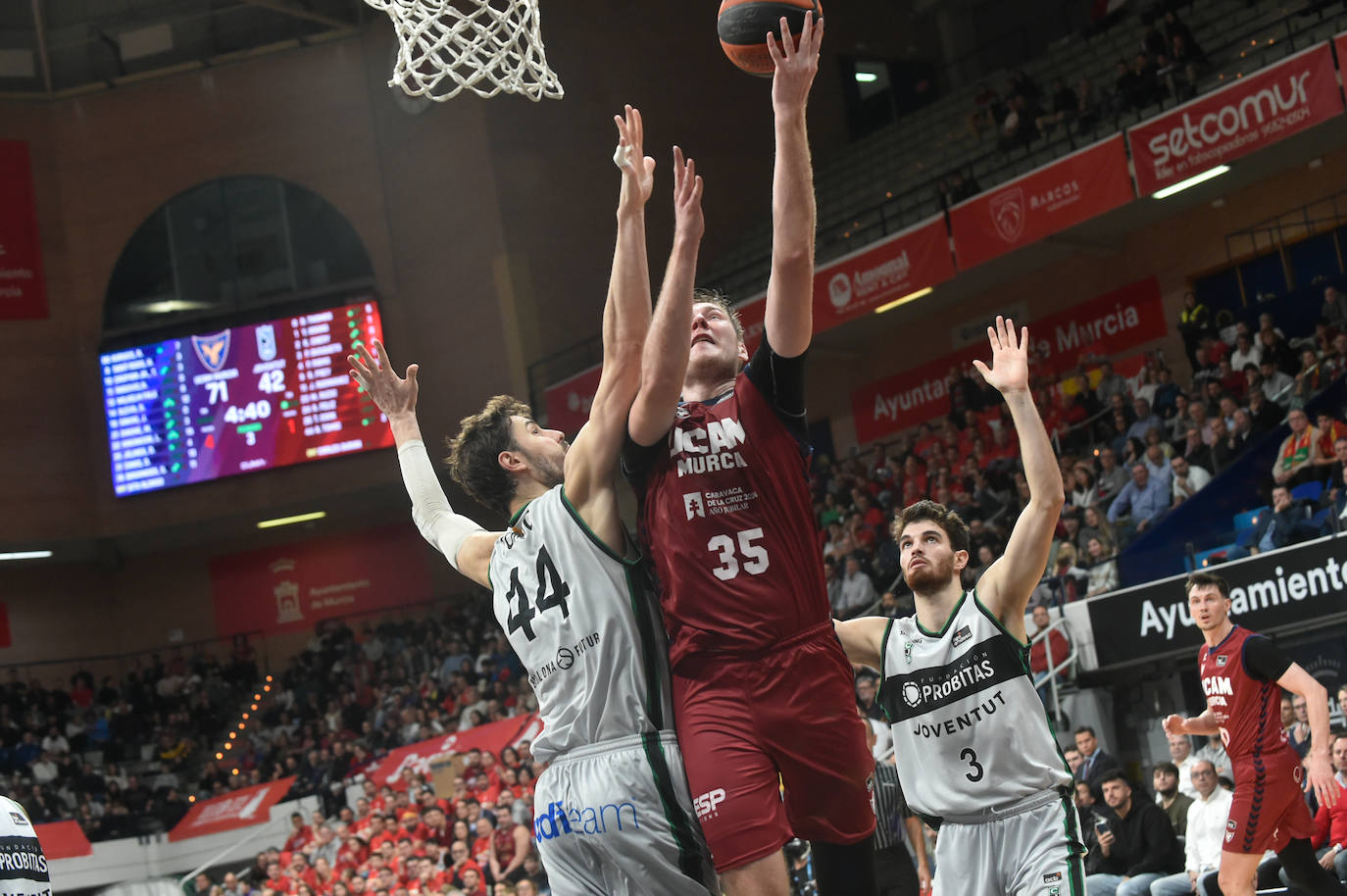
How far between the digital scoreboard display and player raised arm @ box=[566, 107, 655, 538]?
19.5m

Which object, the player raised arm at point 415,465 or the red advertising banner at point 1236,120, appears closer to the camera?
the player raised arm at point 415,465

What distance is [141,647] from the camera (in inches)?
1049

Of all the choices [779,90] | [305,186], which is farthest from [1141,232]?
[779,90]

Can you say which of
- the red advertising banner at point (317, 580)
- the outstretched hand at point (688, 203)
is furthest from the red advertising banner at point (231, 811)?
the outstretched hand at point (688, 203)

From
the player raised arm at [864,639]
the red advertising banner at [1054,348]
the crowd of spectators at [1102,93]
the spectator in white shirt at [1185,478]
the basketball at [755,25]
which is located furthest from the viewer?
the red advertising banner at [1054,348]

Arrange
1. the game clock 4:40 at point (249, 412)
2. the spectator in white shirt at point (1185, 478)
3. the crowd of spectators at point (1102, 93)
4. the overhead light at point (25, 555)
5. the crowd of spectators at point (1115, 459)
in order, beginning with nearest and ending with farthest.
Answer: the crowd of spectators at point (1115, 459)
the spectator in white shirt at point (1185, 478)
the crowd of spectators at point (1102, 93)
the game clock 4:40 at point (249, 412)
the overhead light at point (25, 555)

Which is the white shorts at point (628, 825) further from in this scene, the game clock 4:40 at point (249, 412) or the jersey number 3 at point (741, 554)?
the game clock 4:40 at point (249, 412)

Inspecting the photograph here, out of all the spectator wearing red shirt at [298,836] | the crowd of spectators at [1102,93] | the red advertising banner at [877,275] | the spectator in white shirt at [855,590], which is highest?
the crowd of spectators at [1102,93]

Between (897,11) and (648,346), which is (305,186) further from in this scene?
(648,346)

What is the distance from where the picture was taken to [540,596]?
167 inches

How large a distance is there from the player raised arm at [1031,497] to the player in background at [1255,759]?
8.07ft

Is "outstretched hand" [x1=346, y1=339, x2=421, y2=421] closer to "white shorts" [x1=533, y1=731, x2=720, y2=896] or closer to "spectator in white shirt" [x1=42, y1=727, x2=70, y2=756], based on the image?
"white shorts" [x1=533, y1=731, x2=720, y2=896]

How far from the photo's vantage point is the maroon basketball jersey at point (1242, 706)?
24.3 feet

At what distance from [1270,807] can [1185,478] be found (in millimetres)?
7169
